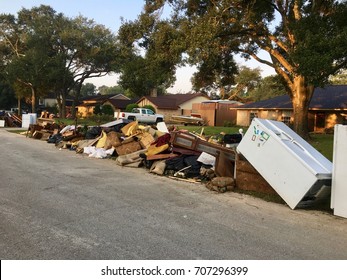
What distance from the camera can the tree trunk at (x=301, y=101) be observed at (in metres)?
20.3

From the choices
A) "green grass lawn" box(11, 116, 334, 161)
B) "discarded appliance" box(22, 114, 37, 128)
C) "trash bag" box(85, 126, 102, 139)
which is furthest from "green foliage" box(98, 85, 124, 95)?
"trash bag" box(85, 126, 102, 139)

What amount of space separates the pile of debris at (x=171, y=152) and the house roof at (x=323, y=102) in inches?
835

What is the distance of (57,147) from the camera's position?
1691 cm

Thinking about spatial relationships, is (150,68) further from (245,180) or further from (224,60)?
(245,180)

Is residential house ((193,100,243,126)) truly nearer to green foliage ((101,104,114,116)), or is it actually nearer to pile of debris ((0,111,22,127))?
green foliage ((101,104,114,116))

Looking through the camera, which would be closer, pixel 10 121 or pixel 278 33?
pixel 278 33

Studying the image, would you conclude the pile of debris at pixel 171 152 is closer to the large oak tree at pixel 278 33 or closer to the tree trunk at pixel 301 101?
the large oak tree at pixel 278 33

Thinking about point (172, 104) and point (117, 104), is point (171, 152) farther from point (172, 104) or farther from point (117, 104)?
point (117, 104)

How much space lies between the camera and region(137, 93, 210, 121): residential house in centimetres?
5091

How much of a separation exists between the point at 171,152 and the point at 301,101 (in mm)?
12325

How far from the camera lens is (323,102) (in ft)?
106

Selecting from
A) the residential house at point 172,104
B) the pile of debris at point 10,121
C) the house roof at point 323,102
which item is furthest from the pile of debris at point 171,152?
the residential house at point 172,104

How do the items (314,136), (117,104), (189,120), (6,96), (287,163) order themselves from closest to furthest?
(287,163), (314,136), (189,120), (117,104), (6,96)

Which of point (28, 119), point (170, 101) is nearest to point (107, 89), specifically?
point (170, 101)
